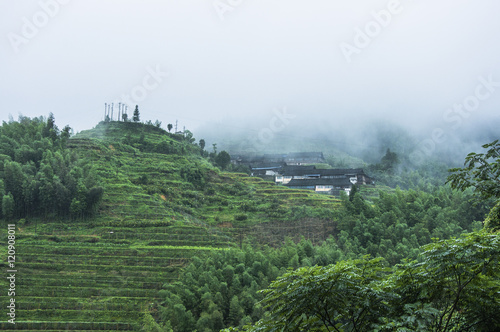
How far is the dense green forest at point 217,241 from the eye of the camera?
5020mm

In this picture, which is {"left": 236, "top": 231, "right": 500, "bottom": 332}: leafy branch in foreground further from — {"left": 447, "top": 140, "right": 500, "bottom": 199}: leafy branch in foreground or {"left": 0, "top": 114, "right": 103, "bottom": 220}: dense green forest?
{"left": 0, "top": 114, "right": 103, "bottom": 220}: dense green forest

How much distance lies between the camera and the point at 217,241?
34688 mm

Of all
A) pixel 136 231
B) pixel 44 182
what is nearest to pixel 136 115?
pixel 44 182

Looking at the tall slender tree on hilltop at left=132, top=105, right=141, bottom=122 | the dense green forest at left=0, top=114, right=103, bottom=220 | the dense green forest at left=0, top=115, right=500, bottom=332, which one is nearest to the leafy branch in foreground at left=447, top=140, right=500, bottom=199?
the dense green forest at left=0, top=115, right=500, bottom=332

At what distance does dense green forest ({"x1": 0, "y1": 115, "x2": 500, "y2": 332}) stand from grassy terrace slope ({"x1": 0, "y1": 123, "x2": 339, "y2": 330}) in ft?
0.40

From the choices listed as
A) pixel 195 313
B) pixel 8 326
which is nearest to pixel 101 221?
pixel 8 326

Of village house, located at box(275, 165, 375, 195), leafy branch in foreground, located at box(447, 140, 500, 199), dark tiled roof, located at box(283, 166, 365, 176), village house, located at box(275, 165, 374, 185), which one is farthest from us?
dark tiled roof, located at box(283, 166, 365, 176)

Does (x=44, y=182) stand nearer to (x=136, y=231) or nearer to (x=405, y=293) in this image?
(x=136, y=231)

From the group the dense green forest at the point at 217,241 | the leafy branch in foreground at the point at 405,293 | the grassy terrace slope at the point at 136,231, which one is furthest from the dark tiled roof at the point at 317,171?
the leafy branch in foreground at the point at 405,293

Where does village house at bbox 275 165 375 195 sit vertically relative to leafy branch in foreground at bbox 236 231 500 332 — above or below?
above

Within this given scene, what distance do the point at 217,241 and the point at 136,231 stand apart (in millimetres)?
6561

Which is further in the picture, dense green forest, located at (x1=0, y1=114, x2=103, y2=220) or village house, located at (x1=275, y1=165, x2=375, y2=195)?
village house, located at (x1=275, y1=165, x2=375, y2=195)

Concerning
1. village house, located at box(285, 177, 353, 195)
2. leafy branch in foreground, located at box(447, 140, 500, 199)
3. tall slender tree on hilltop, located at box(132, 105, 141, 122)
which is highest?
tall slender tree on hilltop, located at box(132, 105, 141, 122)

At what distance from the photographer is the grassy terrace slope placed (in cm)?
2573
